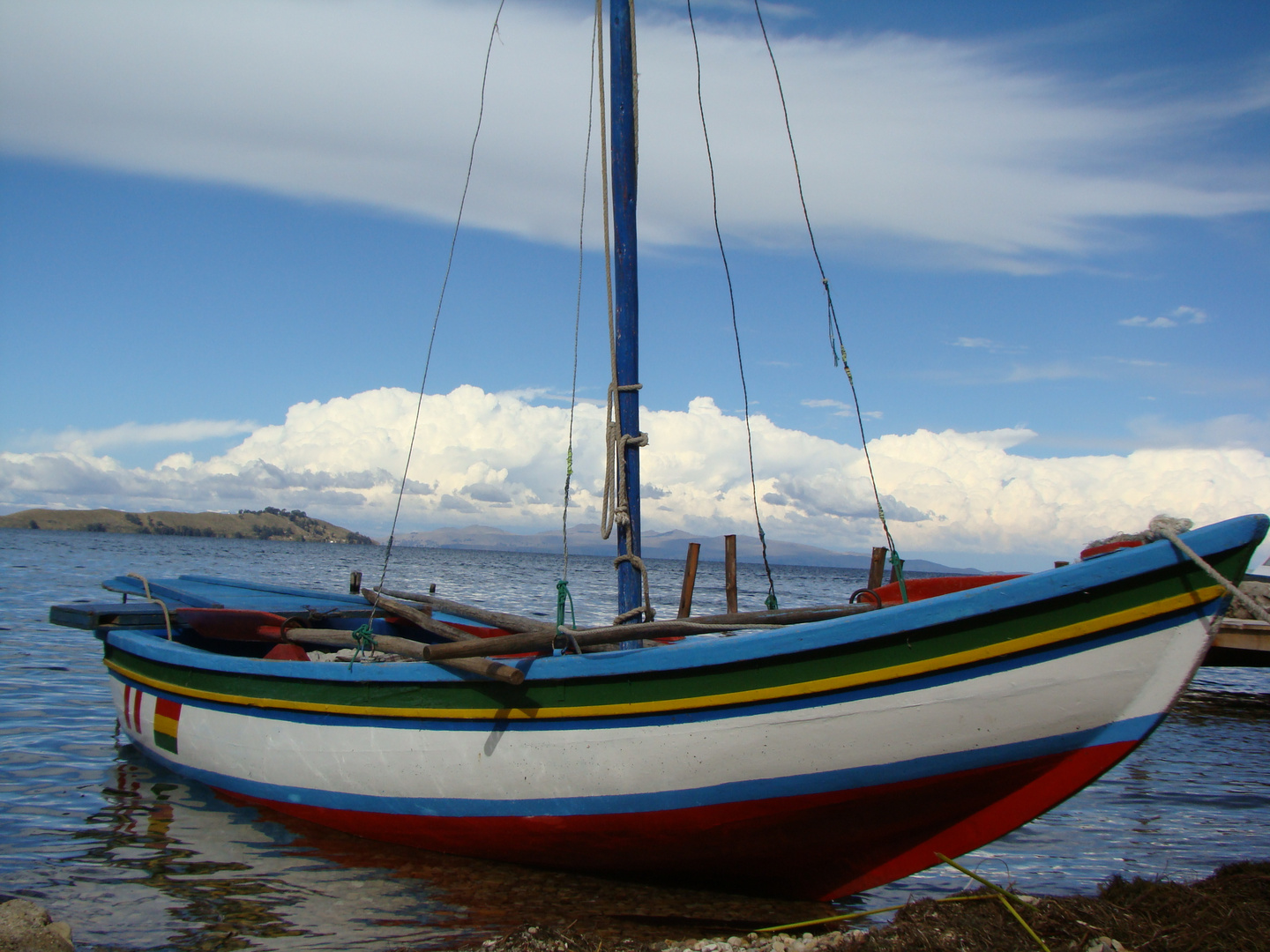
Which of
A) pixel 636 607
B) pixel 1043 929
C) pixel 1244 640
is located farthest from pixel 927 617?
pixel 1244 640

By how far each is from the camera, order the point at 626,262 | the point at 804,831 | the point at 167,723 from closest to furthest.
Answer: the point at 804,831 < the point at 626,262 < the point at 167,723

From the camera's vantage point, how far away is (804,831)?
4730 mm

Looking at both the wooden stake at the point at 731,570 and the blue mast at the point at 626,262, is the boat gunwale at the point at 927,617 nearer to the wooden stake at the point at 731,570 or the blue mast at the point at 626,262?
the blue mast at the point at 626,262

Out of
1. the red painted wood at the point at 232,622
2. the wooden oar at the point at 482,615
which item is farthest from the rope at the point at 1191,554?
the red painted wood at the point at 232,622

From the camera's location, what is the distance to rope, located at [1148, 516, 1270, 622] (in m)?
3.63

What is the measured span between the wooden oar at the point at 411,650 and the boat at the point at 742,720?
3 cm

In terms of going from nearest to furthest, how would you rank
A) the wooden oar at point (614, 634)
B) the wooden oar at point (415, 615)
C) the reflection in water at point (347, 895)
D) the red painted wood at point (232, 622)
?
the reflection in water at point (347, 895), the wooden oar at point (614, 634), the wooden oar at point (415, 615), the red painted wood at point (232, 622)

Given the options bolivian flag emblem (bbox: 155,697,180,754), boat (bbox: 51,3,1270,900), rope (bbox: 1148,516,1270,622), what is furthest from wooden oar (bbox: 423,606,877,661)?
bolivian flag emblem (bbox: 155,697,180,754)

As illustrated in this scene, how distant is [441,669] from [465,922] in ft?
5.14

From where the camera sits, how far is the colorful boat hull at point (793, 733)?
405 centimetres

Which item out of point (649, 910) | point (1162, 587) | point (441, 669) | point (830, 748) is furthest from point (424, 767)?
point (1162, 587)

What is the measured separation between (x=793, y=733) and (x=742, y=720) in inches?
11.1

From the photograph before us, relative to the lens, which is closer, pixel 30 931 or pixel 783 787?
pixel 30 931

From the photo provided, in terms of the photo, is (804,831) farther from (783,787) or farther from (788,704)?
(788,704)
